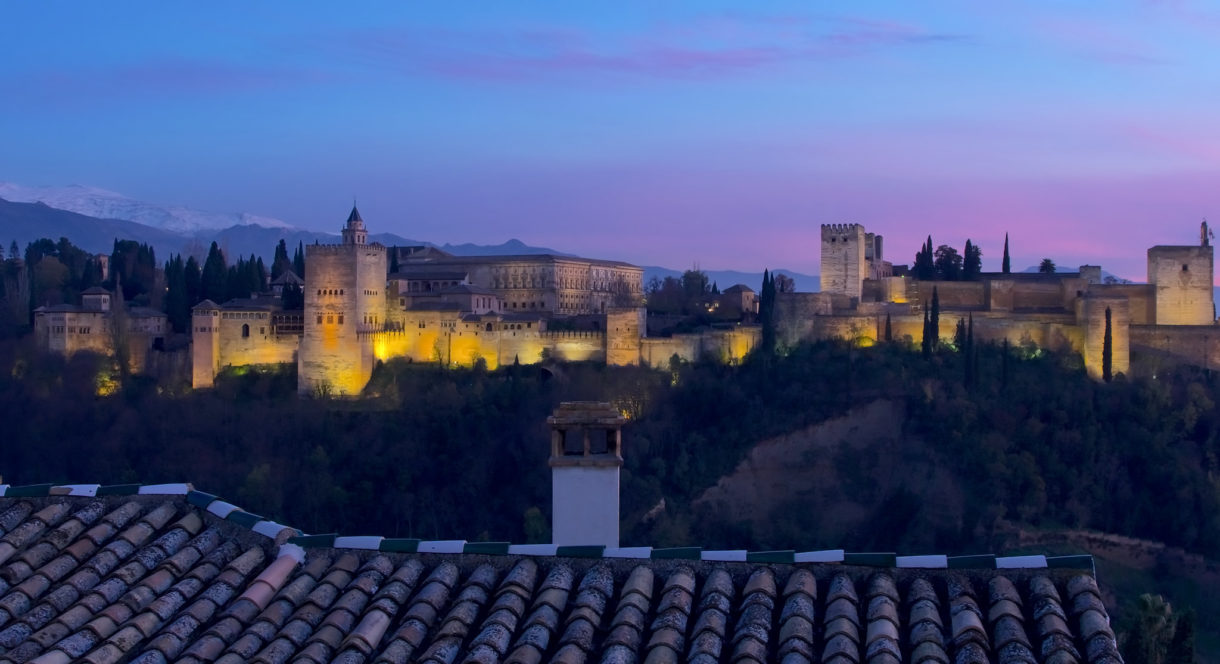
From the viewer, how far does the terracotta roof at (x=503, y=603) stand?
24.1ft

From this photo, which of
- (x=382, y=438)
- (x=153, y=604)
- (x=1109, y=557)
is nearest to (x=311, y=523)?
(x=382, y=438)

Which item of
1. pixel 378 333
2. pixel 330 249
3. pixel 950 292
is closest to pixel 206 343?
pixel 330 249

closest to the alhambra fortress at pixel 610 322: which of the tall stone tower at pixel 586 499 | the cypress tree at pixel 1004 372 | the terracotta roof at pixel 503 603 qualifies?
the cypress tree at pixel 1004 372

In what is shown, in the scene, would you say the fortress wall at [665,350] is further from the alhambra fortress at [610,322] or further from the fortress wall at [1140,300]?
the fortress wall at [1140,300]

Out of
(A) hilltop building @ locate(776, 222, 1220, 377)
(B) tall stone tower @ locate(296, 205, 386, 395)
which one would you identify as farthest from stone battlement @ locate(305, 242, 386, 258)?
(A) hilltop building @ locate(776, 222, 1220, 377)

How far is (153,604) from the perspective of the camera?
8070 mm

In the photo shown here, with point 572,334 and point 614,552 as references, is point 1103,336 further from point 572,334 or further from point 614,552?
point 614,552

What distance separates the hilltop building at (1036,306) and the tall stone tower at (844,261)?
3 centimetres

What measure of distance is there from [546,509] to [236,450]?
10.5 m

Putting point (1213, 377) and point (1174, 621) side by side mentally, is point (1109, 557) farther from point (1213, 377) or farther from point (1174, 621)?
point (1174, 621)

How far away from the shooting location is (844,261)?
52.2 m

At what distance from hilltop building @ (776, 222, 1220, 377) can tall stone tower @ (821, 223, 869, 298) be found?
3 cm

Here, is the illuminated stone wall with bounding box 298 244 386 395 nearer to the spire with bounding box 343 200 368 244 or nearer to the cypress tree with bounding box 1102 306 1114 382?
the spire with bounding box 343 200 368 244

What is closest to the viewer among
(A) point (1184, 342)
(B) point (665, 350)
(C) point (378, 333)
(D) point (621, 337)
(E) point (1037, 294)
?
(A) point (1184, 342)
